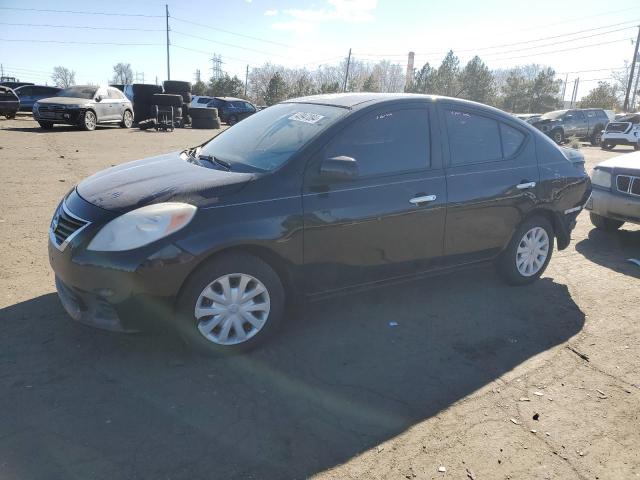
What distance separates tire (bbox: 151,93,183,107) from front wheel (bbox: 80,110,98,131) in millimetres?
3624

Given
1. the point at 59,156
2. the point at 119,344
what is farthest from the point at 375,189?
the point at 59,156

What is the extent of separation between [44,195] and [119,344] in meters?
5.11

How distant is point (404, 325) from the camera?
393 cm

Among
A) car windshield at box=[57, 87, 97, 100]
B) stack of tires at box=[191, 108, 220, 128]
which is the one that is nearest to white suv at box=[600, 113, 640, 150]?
stack of tires at box=[191, 108, 220, 128]

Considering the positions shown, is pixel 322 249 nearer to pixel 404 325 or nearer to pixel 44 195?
pixel 404 325

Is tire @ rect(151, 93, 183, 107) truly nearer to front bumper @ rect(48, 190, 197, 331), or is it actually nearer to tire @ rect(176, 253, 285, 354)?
front bumper @ rect(48, 190, 197, 331)

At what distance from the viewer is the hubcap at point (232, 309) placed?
10.4ft

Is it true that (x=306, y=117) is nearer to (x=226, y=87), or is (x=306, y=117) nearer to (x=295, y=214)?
(x=295, y=214)

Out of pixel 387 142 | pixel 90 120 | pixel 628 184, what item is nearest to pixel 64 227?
pixel 387 142

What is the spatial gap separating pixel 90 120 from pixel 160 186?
57.1 ft

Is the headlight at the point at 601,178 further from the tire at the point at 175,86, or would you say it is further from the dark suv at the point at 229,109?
the dark suv at the point at 229,109

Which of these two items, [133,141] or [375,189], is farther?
[133,141]

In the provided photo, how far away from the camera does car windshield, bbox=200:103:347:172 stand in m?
3.59

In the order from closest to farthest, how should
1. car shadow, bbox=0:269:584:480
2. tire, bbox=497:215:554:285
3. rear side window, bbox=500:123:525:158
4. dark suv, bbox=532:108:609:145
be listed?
car shadow, bbox=0:269:584:480 < rear side window, bbox=500:123:525:158 < tire, bbox=497:215:554:285 < dark suv, bbox=532:108:609:145
